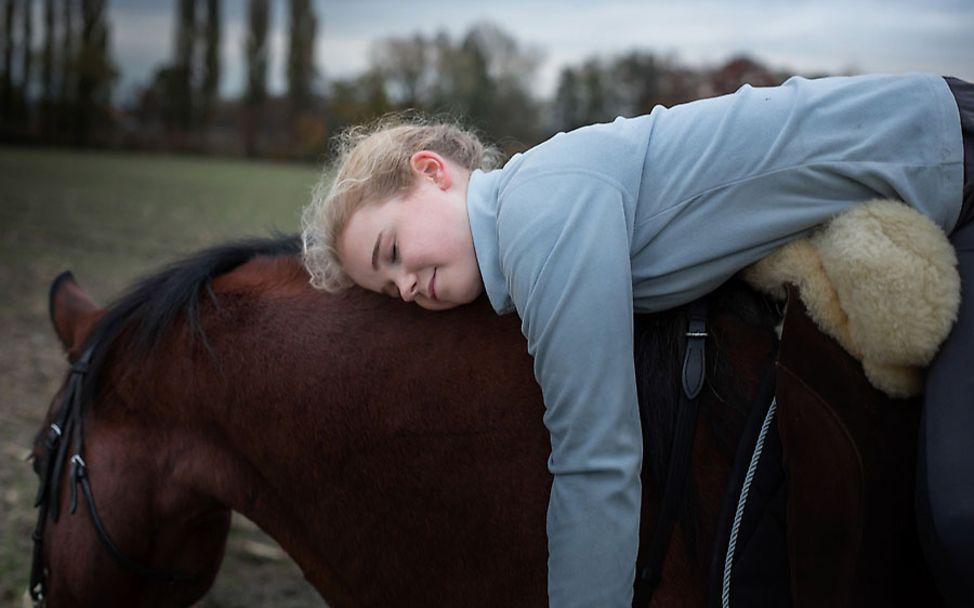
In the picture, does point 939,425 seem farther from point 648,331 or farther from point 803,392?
point 648,331

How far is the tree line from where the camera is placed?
3766 cm

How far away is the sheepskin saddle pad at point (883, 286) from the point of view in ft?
4.81

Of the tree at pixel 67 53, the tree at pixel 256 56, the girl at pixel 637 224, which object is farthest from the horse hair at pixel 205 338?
the tree at pixel 256 56

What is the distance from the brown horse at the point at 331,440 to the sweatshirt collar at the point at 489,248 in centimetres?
16

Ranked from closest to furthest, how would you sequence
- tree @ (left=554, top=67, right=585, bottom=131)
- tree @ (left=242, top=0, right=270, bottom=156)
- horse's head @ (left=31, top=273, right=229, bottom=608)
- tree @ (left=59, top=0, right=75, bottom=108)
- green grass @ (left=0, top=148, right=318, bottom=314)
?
horse's head @ (left=31, top=273, right=229, bottom=608) < green grass @ (left=0, top=148, right=318, bottom=314) < tree @ (left=554, top=67, right=585, bottom=131) < tree @ (left=59, top=0, right=75, bottom=108) < tree @ (left=242, top=0, right=270, bottom=156)

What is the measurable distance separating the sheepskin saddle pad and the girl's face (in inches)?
25.0

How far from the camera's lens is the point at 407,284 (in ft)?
5.79

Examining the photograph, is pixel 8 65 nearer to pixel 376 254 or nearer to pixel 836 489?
pixel 376 254

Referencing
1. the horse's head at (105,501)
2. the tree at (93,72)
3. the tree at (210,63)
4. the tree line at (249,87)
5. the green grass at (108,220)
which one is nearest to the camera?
the horse's head at (105,501)

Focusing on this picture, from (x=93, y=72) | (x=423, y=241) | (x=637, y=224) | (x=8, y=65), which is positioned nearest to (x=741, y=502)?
(x=637, y=224)

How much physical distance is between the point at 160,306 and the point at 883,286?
1.57 metres

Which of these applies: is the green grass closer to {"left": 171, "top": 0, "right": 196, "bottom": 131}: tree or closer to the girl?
the girl

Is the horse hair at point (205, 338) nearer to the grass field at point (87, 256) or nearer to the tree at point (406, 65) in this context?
the grass field at point (87, 256)

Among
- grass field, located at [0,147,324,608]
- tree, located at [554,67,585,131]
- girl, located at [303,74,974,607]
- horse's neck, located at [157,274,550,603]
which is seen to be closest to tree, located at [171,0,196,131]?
grass field, located at [0,147,324,608]
